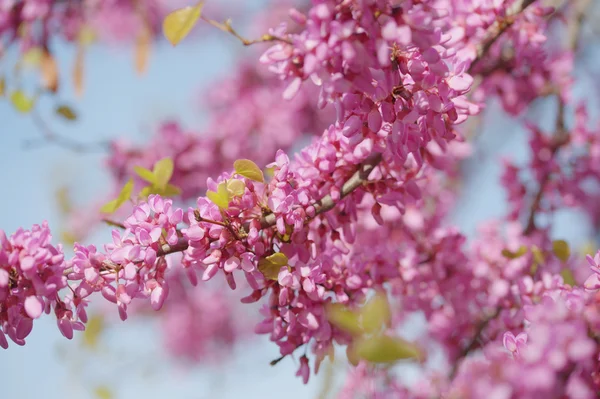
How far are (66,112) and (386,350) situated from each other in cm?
177

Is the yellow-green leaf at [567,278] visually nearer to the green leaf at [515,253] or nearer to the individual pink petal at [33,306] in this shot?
the green leaf at [515,253]

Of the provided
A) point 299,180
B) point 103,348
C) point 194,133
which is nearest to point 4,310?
point 299,180

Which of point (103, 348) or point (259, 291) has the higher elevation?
point (259, 291)

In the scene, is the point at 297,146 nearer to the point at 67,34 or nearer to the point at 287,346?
the point at 67,34

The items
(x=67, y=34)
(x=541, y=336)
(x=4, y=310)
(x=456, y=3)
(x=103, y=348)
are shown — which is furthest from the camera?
(x=103, y=348)

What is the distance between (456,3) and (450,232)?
0.81 meters

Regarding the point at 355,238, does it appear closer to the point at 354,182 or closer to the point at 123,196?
the point at 354,182

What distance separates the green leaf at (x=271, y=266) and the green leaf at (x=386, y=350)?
382mm

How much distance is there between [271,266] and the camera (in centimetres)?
120

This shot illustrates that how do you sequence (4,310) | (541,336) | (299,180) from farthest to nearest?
(299,180) → (4,310) → (541,336)

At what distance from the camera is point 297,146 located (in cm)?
382

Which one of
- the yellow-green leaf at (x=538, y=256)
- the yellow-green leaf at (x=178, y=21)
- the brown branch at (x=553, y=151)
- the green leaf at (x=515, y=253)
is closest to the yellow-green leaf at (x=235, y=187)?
the yellow-green leaf at (x=178, y=21)

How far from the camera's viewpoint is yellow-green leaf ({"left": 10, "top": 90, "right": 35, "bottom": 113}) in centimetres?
223

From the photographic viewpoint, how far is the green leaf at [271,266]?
1.19 metres
